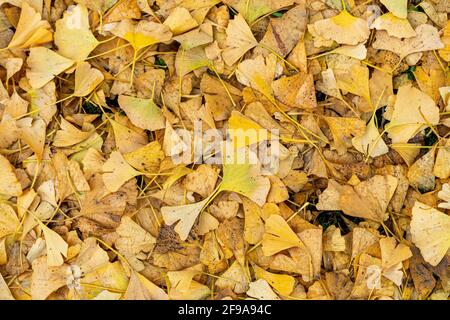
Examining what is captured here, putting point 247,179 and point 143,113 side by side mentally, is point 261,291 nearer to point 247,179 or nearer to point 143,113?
point 247,179

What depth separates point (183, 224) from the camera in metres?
1.06

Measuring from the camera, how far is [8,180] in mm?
1064

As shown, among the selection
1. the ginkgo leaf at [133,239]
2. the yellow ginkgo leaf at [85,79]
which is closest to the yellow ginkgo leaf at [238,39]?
the yellow ginkgo leaf at [85,79]

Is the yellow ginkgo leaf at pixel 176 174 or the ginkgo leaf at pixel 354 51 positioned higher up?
the ginkgo leaf at pixel 354 51

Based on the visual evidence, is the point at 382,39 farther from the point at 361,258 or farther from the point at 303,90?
the point at 361,258

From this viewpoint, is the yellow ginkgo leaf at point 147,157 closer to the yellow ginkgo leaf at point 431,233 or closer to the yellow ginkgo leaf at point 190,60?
the yellow ginkgo leaf at point 190,60

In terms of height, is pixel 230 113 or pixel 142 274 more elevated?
pixel 230 113

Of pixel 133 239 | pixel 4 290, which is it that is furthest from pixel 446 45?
pixel 4 290

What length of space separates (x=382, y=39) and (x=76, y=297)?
0.66 m

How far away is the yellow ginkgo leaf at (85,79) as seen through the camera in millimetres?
1085

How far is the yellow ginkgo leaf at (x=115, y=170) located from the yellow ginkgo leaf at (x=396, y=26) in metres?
0.47

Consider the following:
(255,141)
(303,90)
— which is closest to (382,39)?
(303,90)

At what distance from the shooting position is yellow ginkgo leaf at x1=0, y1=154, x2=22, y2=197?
1062mm

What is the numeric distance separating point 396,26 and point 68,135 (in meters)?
0.57
